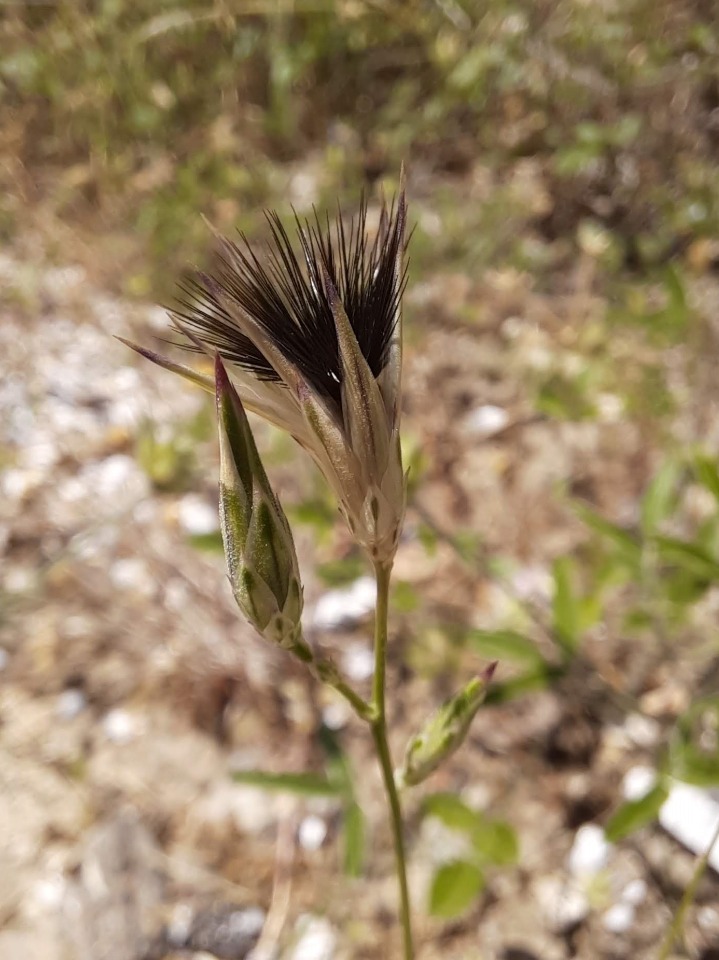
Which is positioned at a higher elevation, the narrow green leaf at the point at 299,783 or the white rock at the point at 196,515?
the white rock at the point at 196,515

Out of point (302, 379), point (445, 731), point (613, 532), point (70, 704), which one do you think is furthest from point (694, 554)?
point (70, 704)

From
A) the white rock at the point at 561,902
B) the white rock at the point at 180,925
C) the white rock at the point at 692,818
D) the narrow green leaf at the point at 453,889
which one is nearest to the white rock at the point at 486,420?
the white rock at the point at 692,818

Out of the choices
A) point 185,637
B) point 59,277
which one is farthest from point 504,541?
point 59,277

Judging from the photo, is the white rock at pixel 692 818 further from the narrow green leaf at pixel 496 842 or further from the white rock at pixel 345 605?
the white rock at pixel 345 605

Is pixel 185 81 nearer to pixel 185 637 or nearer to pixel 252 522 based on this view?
pixel 185 637

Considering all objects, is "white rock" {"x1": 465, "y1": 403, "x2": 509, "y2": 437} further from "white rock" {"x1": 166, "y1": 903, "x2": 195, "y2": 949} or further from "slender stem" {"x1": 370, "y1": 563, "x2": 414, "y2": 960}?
"slender stem" {"x1": 370, "y1": 563, "x2": 414, "y2": 960}

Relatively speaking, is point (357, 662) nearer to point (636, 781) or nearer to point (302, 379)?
point (636, 781)
